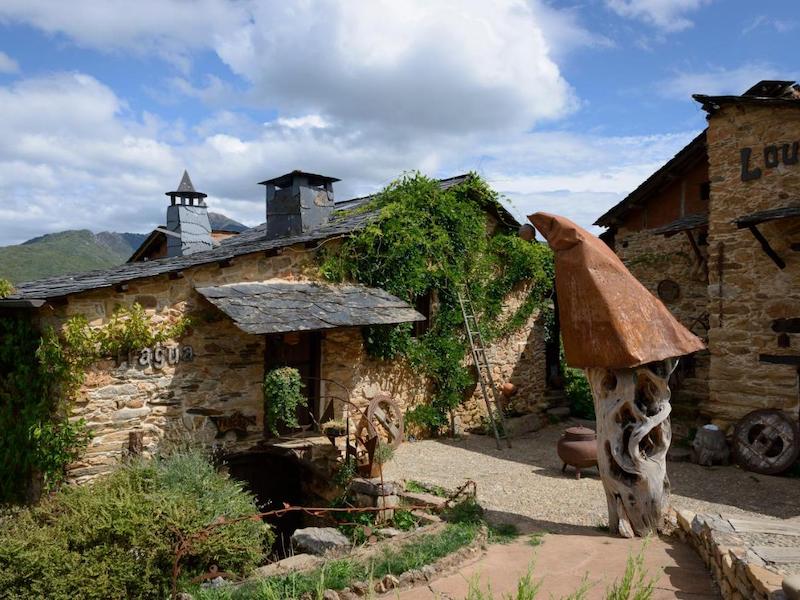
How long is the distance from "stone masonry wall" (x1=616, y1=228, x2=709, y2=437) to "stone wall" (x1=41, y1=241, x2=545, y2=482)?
6345 millimetres

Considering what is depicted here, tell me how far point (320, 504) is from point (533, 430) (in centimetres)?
528

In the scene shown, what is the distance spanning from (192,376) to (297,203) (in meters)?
4.99

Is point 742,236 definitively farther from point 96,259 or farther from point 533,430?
point 96,259

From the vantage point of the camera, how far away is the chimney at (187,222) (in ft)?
53.9

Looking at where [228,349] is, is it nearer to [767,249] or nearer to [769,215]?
[769,215]

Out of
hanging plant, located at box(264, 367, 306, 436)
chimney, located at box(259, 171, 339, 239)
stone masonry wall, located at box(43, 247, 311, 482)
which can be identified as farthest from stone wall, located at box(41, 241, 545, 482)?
chimney, located at box(259, 171, 339, 239)

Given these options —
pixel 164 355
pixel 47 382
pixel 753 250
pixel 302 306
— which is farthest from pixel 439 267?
pixel 47 382

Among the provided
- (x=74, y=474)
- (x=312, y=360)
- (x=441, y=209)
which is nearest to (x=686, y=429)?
(x=441, y=209)

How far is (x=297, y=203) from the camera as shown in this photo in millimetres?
12570

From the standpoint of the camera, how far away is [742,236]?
9.73m

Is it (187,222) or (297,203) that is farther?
(187,222)

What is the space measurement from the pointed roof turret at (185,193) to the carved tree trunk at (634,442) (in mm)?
13504

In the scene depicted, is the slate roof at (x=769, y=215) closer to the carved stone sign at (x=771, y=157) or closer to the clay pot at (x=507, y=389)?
the carved stone sign at (x=771, y=157)

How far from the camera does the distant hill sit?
2061 inches
